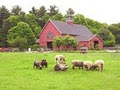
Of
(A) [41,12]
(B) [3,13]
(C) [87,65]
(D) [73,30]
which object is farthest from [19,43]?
(A) [41,12]

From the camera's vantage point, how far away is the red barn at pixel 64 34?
82.3 metres

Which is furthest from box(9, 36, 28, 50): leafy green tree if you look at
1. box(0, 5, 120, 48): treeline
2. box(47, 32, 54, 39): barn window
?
box(47, 32, 54, 39): barn window

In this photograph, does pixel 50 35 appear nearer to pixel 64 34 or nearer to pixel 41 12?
pixel 64 34

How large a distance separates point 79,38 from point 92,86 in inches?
2653

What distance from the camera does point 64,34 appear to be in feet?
267

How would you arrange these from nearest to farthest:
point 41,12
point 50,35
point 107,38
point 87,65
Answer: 1. point 87,65
2. point 50,35
3. point 107,38
4. point 41,12

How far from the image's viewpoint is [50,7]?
124m

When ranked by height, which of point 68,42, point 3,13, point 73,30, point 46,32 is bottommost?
point 68,42

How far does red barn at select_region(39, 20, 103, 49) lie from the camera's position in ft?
270

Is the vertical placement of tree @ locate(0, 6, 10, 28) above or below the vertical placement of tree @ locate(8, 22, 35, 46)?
→ above

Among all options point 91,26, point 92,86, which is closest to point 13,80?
point 92,86

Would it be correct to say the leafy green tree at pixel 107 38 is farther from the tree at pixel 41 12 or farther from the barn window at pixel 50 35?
the tree at pixel 41 12

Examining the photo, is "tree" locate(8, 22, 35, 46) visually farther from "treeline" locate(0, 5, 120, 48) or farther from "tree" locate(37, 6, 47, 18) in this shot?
"tree" locate(37, 6, 47, 18)

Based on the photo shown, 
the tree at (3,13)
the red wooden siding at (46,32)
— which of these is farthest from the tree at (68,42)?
the tree at (3,13)
